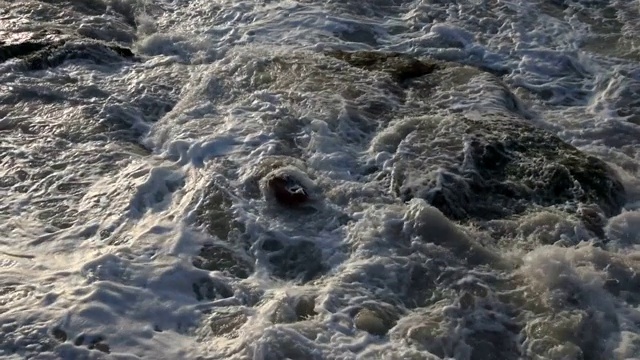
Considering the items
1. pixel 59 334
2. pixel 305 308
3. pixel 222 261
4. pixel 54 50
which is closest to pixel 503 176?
pixel 305 308

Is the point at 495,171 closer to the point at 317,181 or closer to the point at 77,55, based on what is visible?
the point at 317,181

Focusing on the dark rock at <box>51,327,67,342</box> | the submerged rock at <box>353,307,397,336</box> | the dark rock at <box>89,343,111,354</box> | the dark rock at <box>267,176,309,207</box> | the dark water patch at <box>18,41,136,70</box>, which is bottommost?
the submerged rock at <box>353,307,397,336</box>

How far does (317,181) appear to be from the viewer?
5.63 m

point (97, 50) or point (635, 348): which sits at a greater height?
point (97, 50)

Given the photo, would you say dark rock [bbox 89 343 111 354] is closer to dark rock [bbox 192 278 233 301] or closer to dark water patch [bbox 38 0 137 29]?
dark rock [bbox 192 278 233 301]

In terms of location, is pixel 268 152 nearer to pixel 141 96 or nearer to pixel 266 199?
pixel 266 199

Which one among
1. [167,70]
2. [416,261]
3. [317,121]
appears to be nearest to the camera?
[416,261]

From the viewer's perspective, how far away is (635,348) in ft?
14.3

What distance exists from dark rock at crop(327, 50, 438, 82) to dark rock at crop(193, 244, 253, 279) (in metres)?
2.70

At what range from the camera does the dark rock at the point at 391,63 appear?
23.1 feet

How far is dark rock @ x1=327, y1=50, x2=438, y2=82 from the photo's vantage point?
705 cm

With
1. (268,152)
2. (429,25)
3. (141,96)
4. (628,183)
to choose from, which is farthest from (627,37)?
(141,96)

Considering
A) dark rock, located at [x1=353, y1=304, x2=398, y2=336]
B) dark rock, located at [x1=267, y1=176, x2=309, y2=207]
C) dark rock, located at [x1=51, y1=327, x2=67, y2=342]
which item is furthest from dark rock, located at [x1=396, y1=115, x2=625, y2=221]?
dark rock, located at [x1=51, y1=327, x2=67, y2=342]

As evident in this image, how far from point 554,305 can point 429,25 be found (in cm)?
433
